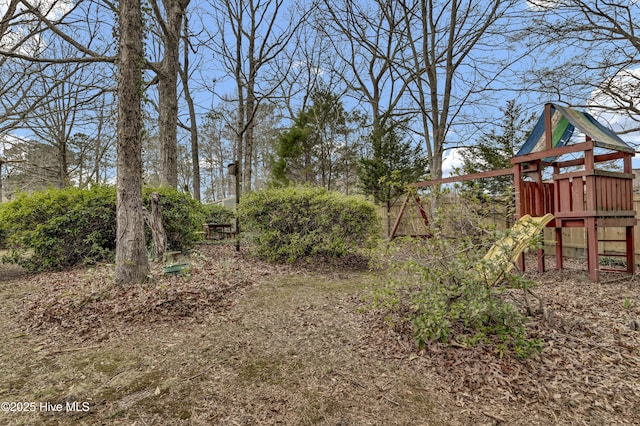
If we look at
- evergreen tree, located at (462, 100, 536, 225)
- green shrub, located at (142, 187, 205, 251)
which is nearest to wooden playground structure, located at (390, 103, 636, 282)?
green shrub, located at (142, 187, 205, 251)

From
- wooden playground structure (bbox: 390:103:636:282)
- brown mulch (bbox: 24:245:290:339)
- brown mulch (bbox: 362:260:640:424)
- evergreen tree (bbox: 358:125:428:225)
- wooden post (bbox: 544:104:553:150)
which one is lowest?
brown mulch (bbox: 362:260:640:424)

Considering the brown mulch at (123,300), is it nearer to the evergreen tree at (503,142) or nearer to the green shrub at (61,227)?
the green shrub at (61,227)

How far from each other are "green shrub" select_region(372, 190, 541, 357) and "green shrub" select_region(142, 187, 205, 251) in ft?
16.2

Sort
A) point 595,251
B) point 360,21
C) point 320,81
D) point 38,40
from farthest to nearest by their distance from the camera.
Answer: point 320,81
point 360,21
point 38,40
point 595,251

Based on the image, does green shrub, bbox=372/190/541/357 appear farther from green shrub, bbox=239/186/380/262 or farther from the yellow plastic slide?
green shrub, bbox=239/186/380/262

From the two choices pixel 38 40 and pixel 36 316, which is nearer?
pixel 36 316

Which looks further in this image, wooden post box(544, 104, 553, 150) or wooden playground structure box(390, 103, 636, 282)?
wooden post box(544, 104, 553, 150)

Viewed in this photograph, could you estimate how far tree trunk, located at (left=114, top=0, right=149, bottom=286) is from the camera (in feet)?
12.5

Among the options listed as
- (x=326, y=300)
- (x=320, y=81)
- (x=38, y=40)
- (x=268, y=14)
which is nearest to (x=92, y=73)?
(x=38, y=40)

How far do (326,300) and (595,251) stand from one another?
378 centimetres

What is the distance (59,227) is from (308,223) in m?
4.36

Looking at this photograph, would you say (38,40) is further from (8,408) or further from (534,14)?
(534,14)

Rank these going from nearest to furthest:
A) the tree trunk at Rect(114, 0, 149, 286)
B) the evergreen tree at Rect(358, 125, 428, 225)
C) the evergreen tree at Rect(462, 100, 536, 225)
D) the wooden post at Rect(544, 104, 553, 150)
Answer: the tree trunk at Rect(114, 0, 149, 286) → the wooden post at Rect(544, 104, 553, 150) → the evergreen tree at Rect(462, 100, 536, 225) → the evergreen tree at Rect(358, 125, 428, 225)

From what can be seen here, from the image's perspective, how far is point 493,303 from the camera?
233 centimetres
